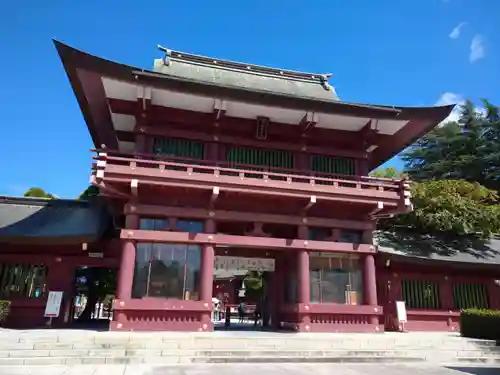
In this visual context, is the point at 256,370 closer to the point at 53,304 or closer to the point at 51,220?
the point at 53,304

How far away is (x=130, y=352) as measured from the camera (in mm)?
11195

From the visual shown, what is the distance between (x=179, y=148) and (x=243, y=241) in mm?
5063

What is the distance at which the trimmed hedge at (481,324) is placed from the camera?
48.8ft

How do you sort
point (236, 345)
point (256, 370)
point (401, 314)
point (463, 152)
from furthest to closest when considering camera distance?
point (463, 152) → point (401, 314) → point (236, 345) → point (256, 370)

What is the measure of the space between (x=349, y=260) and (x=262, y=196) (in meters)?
5.01

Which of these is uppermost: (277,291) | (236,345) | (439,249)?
(439,249)

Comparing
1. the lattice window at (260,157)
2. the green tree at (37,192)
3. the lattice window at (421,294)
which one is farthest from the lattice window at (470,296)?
the green tree at (37,192)

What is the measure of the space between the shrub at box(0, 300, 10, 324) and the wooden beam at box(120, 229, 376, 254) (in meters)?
5.38

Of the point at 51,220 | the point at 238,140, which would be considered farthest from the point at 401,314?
the point at 51,220

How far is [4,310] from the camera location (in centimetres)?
1527

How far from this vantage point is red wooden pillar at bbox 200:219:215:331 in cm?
1505

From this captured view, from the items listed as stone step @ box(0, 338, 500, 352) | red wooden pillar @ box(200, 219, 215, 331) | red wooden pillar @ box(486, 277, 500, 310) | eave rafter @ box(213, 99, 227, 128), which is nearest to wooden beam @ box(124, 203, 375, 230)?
red wooden pillar @ box(200, 219, 215, 331)

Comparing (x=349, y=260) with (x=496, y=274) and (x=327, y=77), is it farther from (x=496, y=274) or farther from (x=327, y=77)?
(x=327, y=77)

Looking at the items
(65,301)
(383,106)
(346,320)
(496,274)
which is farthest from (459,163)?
(65,301)
